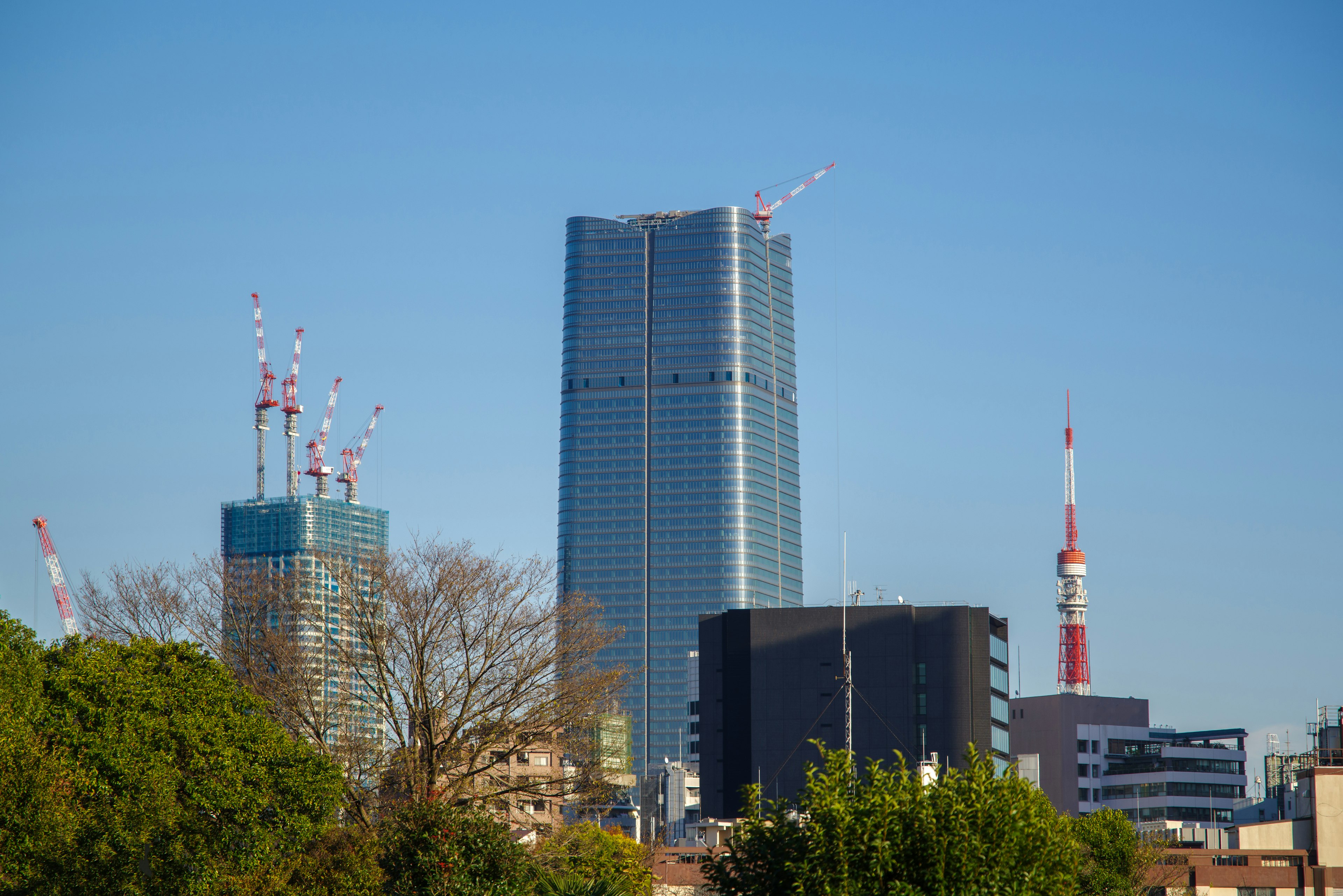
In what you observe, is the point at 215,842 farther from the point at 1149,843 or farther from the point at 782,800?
the point at 1149,843

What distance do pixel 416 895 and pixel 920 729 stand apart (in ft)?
434

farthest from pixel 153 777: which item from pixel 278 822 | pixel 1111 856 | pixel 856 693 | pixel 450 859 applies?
pixel 856 693

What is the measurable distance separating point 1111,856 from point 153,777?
180 ft

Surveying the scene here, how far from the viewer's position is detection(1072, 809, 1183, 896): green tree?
270 ft

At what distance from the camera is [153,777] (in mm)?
54531

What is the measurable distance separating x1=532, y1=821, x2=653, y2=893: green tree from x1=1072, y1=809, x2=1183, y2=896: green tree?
24698mm

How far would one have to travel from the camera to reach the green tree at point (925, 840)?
3312cm

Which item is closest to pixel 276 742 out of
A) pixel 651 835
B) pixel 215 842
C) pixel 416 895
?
pixel 215 842

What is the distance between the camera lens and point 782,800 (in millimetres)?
36156

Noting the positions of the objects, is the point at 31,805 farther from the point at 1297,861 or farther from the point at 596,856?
the point at 1297,861

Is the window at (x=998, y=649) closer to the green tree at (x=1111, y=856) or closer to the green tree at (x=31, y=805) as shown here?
the green tree at (x=1111, y=856)

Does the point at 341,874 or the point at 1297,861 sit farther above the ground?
the point at 341,874

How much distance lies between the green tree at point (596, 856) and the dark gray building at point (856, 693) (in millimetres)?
42339

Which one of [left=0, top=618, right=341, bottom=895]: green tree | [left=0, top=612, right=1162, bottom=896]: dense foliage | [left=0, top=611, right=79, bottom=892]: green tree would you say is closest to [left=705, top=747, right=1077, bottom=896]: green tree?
[left=0, top=612, right=1162, bottom=896]: dense foliage
